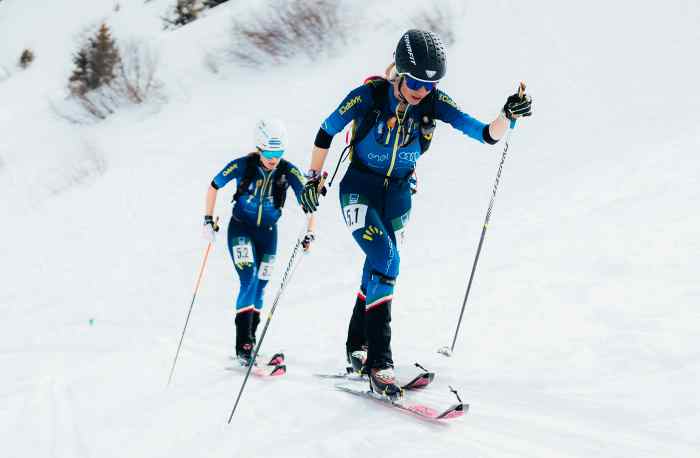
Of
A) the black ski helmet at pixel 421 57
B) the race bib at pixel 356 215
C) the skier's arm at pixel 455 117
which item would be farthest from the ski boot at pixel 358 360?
the black ski helmet at pixel 421 57

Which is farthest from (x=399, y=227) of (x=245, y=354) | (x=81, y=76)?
(x=81, y=76)

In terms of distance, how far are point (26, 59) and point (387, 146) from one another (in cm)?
3103

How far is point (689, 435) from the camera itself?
366 cm

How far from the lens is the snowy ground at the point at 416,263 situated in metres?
4.44

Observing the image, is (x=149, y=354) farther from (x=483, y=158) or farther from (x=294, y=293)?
(x=483, y=158)

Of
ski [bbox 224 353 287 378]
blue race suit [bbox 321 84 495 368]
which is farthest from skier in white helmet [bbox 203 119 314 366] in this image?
blue race suit [bbox 321 84 495 368]

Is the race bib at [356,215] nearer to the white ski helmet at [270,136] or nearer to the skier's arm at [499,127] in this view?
the skier's arm at [499,127]

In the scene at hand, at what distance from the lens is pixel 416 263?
32.4ft

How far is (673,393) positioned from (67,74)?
26862 millimetres

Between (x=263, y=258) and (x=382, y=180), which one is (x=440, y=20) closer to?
(x=263, y=258)

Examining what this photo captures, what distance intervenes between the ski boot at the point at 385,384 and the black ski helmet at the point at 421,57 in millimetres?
1995

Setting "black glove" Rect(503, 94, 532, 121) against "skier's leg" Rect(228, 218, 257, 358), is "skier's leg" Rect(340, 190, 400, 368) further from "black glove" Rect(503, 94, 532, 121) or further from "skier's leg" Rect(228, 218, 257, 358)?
"skier's leg" Rect(228, 218, 257, 358)

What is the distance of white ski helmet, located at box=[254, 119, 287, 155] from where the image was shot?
6.45 meters

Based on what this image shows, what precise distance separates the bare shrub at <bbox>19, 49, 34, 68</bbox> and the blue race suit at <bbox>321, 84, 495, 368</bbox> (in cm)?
3020
